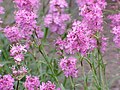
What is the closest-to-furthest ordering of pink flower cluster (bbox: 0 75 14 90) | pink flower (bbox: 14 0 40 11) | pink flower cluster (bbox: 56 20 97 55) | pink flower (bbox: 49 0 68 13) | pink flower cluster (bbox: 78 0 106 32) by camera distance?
pink flower cluster (bbox: 56 20 97 55) < pink flower cluster (bbox: 0 75 14 90) < pink flower cluster (bbox: 78 0 106 32) < pink flower (bbox: 14 0 40 11) < pink flower (bbox: 49 0 68 13)

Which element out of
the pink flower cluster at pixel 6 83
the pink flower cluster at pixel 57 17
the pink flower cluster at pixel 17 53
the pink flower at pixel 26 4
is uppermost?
the pink flower at pixel 26 4

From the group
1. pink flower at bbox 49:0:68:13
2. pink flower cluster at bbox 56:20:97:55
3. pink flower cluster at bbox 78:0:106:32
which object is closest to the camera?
pink flower cluster at bbox 56:20:97:55

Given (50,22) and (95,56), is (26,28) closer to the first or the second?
(50,22)

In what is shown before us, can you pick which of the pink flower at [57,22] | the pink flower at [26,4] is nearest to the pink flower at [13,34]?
the pink flower at [26,4]

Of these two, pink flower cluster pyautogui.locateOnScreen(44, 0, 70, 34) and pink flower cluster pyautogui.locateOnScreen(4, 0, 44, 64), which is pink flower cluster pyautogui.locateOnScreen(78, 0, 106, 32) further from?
pink flower cluster pyautogui.locateOnScreen(4, 0, 44, 64)

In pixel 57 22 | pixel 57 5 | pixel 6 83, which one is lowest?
pixel 6 83

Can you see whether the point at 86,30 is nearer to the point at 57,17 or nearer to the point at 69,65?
the point at 69,65

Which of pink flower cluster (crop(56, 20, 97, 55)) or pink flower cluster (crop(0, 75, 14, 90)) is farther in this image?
pink flower cluster (crop(0, 75, 14, 90))

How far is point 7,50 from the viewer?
4004 mm

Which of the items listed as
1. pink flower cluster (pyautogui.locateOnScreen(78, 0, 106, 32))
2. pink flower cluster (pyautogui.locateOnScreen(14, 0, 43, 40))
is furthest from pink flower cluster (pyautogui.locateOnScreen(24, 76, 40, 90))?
pink flower cluster (pyautogui.locateOnScreen(78, 0, 106, 32))

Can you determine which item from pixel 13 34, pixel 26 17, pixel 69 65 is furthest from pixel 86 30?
pixel 13 34

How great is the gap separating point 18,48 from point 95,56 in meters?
0.75

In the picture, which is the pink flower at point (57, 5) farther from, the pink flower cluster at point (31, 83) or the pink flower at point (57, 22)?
the pink flower cluster at point (31, 83)

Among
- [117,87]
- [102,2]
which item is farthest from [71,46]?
[117,87]
